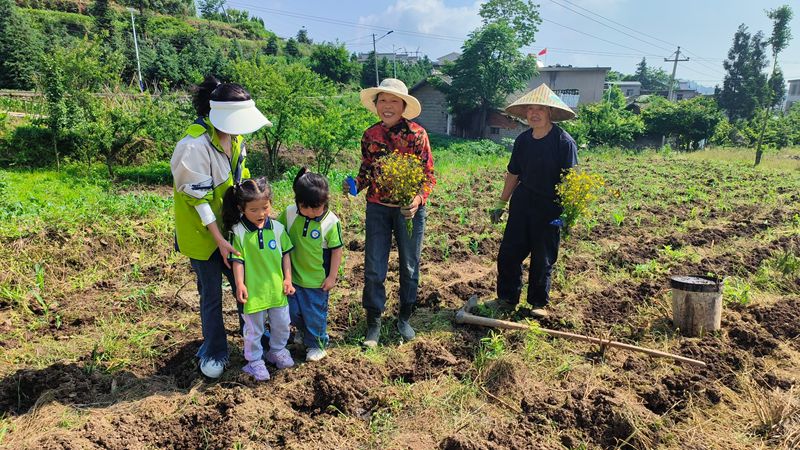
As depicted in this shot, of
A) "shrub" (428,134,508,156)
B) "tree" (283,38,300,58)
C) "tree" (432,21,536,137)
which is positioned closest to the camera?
"shrub" (428,134,508,156)

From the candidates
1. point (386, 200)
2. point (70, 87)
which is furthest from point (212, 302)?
point (70, 87)

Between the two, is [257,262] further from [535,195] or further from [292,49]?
[292,49]

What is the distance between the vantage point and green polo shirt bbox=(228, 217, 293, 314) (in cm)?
287

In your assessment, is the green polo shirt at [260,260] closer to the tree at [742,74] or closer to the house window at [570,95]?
the house window at [570,95]

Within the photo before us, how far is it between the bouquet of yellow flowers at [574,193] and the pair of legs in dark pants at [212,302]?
2.55 m

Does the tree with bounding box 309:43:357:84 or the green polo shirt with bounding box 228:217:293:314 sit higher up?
the tree with bounding box 309:43:357:84

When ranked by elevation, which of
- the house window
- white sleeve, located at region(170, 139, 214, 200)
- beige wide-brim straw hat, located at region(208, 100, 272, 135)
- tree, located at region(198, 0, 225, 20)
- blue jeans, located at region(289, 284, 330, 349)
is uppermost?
tree, located at region(198, 0, 225, 20)

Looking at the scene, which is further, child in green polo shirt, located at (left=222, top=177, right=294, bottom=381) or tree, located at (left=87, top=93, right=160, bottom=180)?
tree, located at (left=87, top=93, right=160, bottom=180)

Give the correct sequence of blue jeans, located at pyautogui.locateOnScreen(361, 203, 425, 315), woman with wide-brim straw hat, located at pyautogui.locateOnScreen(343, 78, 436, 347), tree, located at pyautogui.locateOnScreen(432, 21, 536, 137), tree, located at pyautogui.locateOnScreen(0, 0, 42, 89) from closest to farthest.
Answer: woman with wide-brim straw hat, located at pyautogui.locateOnScreen(343, 78, 436, 347)
blue jeans, located at pyautogui.locateOnScreen(361, 203, 425, 315)
tree, located at pyautogui.locateOnScreen(0, 0, 42, 89)
tree, located at pyautogui.locateOnScreen(432, 21, 536, 137)

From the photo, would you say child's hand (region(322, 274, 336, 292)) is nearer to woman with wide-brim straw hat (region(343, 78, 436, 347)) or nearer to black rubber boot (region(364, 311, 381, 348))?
woman with wide-brim straw hat (region(343, 78, 436, 347))

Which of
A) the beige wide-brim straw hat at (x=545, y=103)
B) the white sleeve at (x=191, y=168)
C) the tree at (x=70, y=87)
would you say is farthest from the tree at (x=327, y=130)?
the white sleeve at (x=191, y=168)

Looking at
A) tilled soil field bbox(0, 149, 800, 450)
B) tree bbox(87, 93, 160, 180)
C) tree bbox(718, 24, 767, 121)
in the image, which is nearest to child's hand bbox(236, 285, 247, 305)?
tilled soil field bbox(0, 149, 800, 450)

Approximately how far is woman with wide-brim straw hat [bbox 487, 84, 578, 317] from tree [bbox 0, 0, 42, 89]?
2496 centimetres

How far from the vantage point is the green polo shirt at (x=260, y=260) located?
287 centimetres
